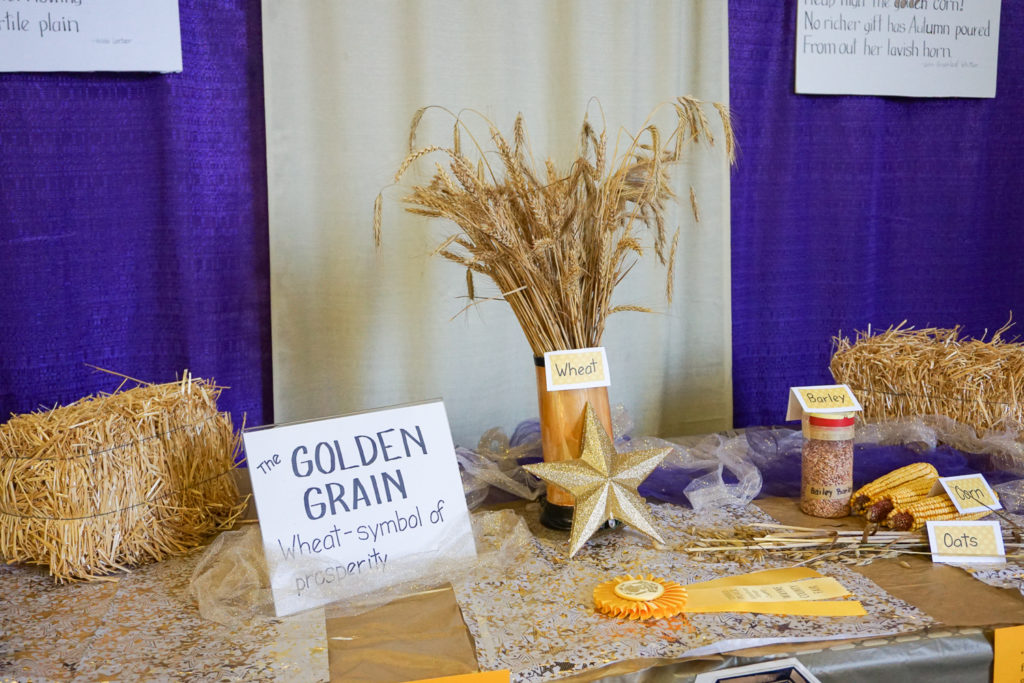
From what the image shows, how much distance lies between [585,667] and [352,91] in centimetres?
122

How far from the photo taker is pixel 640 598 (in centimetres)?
95

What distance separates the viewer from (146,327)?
1629mm

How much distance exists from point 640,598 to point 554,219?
0.49 m

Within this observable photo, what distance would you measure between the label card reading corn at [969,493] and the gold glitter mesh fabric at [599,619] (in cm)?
23

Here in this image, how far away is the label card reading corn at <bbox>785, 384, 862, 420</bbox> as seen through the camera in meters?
1.18

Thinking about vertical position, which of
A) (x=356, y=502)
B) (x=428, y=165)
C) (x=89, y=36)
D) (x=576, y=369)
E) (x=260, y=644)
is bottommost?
(x=260, y=644)

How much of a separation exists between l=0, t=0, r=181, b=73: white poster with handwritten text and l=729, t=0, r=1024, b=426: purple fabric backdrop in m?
1.24

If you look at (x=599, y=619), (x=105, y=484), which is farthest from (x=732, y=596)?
(x=105, y=484)

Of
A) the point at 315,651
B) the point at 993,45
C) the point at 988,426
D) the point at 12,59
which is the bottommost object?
the point at 315,651

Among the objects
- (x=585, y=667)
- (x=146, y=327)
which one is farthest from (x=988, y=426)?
(x=146, y=327)

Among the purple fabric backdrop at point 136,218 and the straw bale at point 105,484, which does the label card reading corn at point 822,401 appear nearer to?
the straw bale at point 105,484

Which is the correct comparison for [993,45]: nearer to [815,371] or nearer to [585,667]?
[815,371]

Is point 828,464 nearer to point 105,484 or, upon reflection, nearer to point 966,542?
point 966,542

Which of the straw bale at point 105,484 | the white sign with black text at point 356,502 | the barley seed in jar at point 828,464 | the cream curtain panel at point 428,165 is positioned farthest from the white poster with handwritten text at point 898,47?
the straw bale at point 105,484
